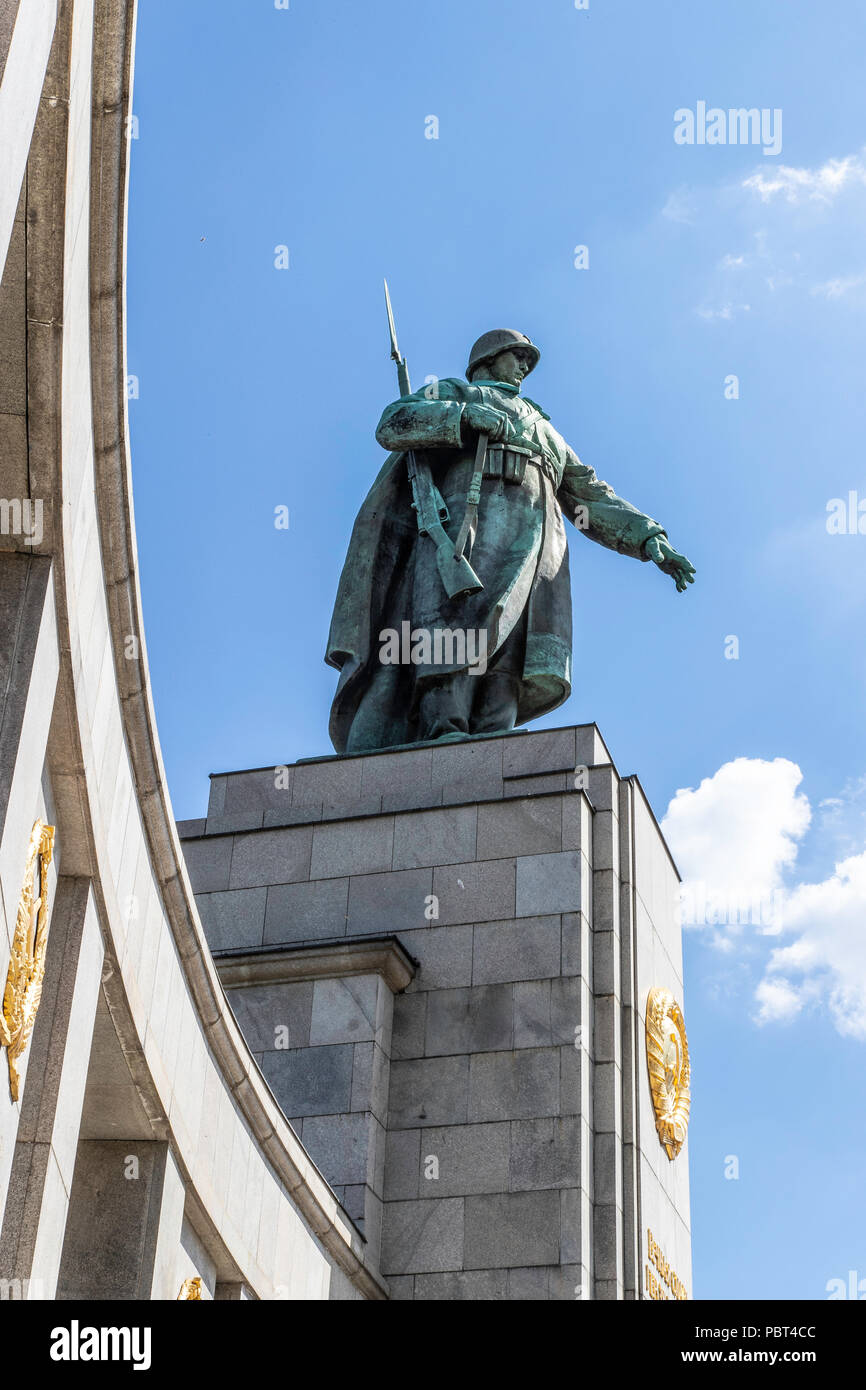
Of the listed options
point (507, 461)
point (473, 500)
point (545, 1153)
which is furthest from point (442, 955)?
point (507, 461)

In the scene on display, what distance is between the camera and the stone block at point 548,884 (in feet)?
54.5

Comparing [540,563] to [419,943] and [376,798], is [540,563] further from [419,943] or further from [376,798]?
[419,943]

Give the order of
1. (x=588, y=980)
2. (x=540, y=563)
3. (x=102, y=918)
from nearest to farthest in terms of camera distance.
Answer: (x=102, y=918) → (x=588, y=980) → (x=540, y=563)

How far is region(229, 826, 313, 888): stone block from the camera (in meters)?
17.7

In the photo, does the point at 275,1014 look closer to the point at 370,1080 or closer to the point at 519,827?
the point at 370,1080

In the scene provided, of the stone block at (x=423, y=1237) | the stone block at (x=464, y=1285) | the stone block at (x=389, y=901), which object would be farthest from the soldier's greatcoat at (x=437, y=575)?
the stone block at (x=464, y=1285)

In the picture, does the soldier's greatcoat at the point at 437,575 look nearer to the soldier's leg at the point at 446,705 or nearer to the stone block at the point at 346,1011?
the soldier's leg at the point at 446,705

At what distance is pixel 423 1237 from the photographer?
15375 mm

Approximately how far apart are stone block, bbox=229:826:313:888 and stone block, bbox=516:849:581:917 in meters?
2.14

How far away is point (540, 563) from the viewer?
66.1 feet
